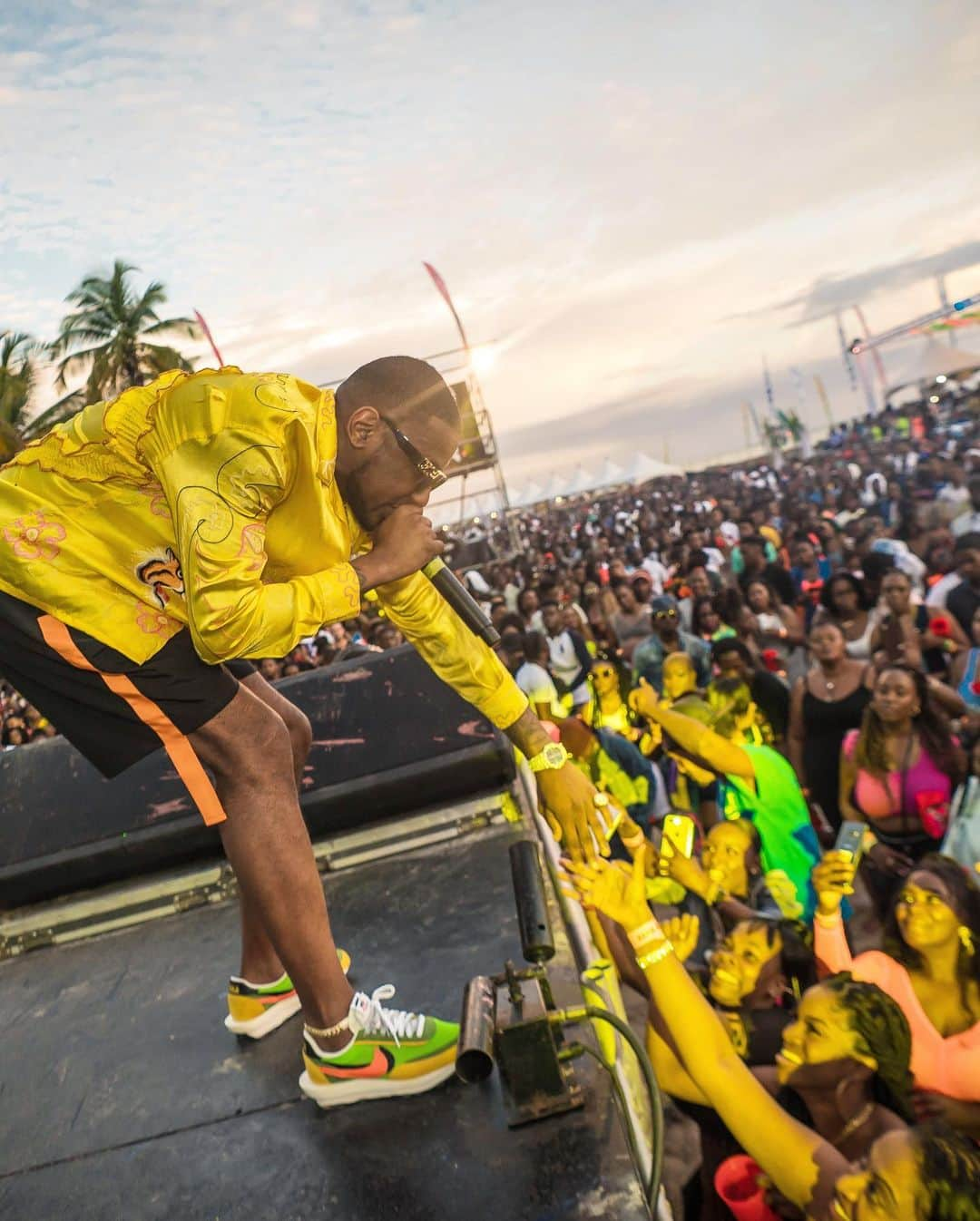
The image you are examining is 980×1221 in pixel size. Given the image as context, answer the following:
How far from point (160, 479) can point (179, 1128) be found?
129cm

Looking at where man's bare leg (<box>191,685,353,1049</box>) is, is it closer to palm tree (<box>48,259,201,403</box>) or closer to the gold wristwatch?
the gold wristwatch

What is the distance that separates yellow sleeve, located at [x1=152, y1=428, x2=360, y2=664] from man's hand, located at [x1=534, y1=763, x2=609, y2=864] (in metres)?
0.78

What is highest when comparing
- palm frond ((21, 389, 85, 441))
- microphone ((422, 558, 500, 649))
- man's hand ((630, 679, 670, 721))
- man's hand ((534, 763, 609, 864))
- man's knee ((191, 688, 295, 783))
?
palm frond ((21, 389, 85, 441))

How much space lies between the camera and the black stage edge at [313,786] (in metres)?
3.08

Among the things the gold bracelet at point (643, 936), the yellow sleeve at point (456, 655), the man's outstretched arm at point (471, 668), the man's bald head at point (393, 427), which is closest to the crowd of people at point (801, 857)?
the gold bracelet at point (643, 936)

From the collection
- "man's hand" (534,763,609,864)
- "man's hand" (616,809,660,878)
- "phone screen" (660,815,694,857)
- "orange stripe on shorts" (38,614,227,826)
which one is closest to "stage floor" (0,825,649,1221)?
"man's hand" (534,763,609,864)

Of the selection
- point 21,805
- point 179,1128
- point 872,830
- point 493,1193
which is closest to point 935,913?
point 872,830

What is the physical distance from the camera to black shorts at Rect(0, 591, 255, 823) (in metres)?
1.67

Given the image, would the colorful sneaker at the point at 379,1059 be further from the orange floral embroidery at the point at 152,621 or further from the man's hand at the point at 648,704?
the man's hand at the point at 648,704

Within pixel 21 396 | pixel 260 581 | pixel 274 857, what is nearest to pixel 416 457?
pixel 260 581

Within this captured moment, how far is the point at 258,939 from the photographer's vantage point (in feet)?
6.80

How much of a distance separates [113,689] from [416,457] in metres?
0.75

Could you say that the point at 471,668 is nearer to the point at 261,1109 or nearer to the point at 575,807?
the point at 575,807

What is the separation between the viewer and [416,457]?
1.75 meters
